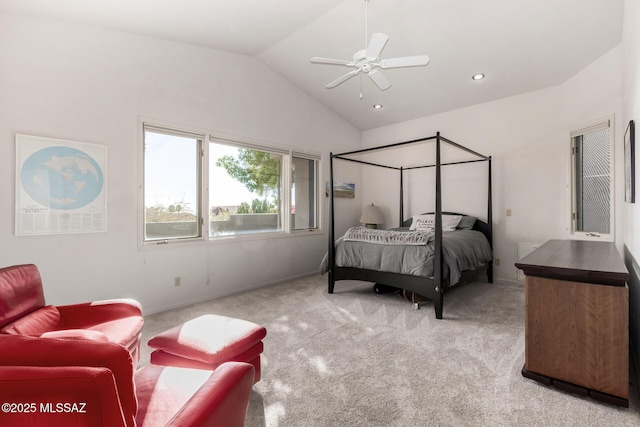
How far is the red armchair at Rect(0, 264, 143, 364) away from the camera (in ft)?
5.57

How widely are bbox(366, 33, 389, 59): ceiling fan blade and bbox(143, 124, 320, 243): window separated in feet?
7.32

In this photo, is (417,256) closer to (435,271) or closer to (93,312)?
(435,271)

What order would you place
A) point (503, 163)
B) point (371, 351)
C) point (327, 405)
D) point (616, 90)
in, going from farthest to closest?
point (503, 163) < point (616, 90) < point (371, 351) < point (327, 405)

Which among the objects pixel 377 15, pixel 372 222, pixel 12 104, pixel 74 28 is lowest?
pixel 372 222

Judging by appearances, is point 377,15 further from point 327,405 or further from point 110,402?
point 110,402

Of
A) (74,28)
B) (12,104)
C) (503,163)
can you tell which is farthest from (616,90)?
(12,104)

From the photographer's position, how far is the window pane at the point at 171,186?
346 cm

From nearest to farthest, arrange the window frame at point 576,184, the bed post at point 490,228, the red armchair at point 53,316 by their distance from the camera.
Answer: the red armchair at point 53,316
the window frame at point 576,184
the bed post at point 490,228

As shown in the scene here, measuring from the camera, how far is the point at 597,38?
3.24 metres

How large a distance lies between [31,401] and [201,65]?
12.8 feet

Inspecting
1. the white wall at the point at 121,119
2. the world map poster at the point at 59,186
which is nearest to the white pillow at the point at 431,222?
the white wall at the point at 121,119

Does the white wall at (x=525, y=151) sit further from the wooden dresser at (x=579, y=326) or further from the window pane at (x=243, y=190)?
the window pane at (x=243, y=190)

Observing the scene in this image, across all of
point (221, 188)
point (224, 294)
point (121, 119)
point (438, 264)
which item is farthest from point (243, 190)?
point (438, 264)

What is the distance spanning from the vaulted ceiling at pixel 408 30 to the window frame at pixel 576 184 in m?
0.73
